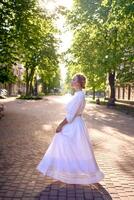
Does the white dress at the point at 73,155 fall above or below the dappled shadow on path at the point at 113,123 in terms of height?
above

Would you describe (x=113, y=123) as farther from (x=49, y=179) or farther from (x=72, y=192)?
(x=72, y=192)

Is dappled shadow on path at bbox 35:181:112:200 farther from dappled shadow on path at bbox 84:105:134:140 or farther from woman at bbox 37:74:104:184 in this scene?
dappled shadow on path at bbox 84:105:134:140

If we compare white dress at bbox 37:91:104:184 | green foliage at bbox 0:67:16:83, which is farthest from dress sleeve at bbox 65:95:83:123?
green foliage at bbox 0:67:16:83

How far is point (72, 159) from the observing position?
714 cm

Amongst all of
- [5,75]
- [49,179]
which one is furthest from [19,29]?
[49,179]

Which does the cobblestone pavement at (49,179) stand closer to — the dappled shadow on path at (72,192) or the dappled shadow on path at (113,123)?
the dappled shadow on path at (72,192)

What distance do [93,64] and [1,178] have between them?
104ft

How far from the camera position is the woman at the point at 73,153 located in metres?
7.07

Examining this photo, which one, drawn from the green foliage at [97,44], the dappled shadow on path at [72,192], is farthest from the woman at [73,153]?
the green foliage at [97,44]

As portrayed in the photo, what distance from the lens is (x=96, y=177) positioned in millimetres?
7137

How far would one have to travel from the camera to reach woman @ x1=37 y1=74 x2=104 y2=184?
7066 millimetres

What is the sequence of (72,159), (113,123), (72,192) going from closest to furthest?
1. (72,192)
2. (72,159)
3. (113,123)

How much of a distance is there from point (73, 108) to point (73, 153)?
0.82m

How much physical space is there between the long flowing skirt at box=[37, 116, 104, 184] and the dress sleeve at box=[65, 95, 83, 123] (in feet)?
0.47
